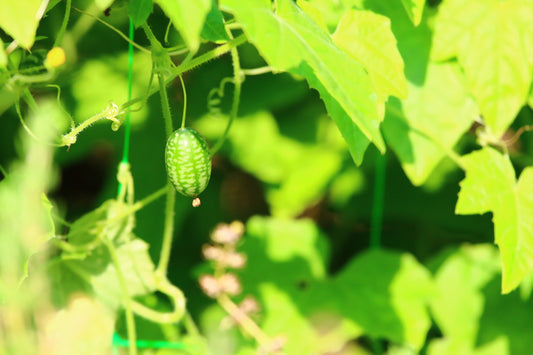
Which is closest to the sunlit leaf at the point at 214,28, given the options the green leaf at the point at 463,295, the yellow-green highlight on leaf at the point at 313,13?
the yellow-green highlight on leaf at the point at 313,13

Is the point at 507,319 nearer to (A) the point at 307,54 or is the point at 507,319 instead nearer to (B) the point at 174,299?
(B) the point at 174,299

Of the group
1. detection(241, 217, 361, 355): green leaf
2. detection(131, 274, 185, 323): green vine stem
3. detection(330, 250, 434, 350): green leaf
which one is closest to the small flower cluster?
detection(131, 274, 185, 323): green vine stem

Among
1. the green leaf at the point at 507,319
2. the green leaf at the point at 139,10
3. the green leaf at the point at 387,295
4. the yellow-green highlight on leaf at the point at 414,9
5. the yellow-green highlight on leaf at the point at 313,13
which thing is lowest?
the green leaf at the point at 507,319

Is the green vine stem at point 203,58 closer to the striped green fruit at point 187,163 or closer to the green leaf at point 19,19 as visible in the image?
the striped green fruit at point 187,163

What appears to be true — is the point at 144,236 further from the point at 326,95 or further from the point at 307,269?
the point at 326,95

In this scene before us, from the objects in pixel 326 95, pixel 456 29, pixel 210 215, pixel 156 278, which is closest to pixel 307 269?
pixel 210 215

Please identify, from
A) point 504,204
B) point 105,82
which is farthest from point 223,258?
point 105,82

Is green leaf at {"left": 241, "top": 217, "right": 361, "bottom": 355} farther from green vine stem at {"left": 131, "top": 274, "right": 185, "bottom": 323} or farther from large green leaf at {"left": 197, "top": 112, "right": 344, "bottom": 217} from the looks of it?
green vine stem at {"left": 131, "top": 274, "right": 185, "bottom": 323}
